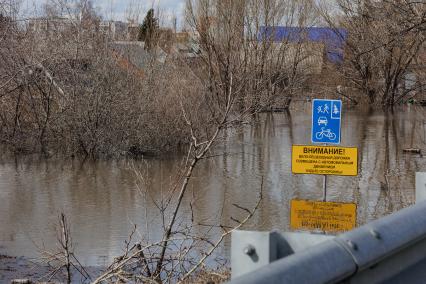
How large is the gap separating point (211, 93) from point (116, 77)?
10.1 ft

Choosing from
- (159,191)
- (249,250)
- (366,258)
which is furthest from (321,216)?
(249,250)

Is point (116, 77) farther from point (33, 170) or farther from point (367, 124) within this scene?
point (367, 124)

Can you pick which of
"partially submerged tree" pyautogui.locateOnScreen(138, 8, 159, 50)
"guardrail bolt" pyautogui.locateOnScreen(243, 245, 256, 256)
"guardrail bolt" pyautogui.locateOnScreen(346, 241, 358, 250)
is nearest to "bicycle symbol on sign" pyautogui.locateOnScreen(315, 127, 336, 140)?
"guardrail bolt" pyautogui.locateOnScreen(346, 241, 358, 250)

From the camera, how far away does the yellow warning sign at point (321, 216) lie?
38.7 feet

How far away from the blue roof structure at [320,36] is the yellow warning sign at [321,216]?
35854mm

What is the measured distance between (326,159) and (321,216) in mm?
1052

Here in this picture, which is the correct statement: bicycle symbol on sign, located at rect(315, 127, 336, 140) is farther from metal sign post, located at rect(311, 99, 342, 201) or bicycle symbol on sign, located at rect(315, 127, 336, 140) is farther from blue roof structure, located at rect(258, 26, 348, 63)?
blue roof structure, located at rect(258, 26, 348, 63)

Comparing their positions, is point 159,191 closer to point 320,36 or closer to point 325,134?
point 325,134

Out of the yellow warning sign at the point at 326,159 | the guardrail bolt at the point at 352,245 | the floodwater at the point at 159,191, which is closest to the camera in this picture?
the guardrail bolt at the point at 352,245

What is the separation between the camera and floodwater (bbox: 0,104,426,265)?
46.8 feet

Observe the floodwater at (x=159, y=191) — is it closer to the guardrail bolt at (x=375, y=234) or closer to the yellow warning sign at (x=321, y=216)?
the yellow warning sign at (x=321, y=216)

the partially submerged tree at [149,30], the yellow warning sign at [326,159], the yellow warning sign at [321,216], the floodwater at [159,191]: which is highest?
the partially submerged tree at [149,30]

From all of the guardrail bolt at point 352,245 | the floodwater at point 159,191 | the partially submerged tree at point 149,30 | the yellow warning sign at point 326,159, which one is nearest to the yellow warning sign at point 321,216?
the yellow warning sign at point 326,159

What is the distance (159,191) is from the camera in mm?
19078
